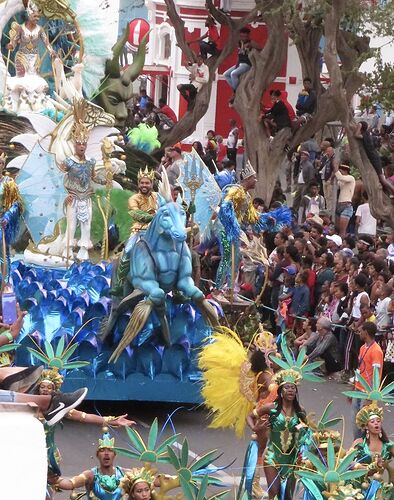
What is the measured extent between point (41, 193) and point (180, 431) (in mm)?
3801

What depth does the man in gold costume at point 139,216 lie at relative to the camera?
14805 mm

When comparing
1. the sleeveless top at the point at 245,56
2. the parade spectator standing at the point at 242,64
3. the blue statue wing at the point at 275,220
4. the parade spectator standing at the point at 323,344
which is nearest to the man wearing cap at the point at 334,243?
the blue statue wing at the point at 275,220

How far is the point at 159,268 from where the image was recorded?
1452 centimetres

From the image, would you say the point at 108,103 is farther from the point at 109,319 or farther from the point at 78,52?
the point at 109,319

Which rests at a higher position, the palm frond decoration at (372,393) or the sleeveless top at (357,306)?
the palm frond decoration at (372,393)

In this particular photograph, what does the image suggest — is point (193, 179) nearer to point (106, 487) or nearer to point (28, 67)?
point (28, 67)

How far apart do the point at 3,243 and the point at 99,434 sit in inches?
92.6

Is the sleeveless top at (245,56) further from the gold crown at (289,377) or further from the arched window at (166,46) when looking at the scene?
the gold crown at (289,377)

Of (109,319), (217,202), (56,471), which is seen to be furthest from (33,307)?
(56,471)

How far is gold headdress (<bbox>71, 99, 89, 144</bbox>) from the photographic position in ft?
54.1

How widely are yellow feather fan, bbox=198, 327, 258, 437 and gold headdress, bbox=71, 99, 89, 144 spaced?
4.92 meters

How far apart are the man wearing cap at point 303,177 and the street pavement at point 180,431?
7.93m

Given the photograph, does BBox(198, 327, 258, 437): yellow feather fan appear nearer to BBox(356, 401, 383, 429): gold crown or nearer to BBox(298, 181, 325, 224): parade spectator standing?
BBox(356, 401, 383, 429): gold crown

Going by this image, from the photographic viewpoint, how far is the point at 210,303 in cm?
1538
